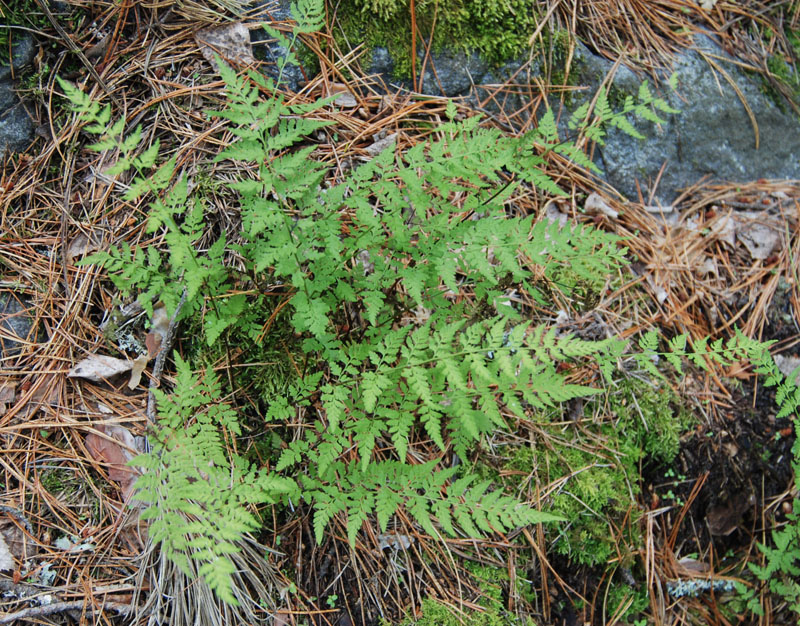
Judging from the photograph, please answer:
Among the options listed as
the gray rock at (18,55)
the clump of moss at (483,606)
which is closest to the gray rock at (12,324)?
the gray rock at (18,55)

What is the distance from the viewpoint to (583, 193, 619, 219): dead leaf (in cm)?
347

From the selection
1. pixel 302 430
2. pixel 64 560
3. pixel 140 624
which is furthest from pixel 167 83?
pixel 140 624

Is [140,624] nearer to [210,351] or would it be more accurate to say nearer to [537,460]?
[210,351]

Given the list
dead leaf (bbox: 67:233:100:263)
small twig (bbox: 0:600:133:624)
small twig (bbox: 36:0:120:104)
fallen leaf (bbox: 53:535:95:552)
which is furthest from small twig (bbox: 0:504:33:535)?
small twig (bbox: 36:0:120:104)

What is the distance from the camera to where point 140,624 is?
7.92ft

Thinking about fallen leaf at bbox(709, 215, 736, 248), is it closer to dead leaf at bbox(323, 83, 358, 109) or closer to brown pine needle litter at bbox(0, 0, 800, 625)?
brown pine needle litter at bbox(0, 0, 800, 625)

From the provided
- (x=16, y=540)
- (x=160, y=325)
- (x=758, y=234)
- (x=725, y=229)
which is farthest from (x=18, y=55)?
(x=758, y=234)

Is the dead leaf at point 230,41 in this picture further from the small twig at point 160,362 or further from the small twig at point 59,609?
the small twig at point 59,609

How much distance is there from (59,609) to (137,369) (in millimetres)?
1017

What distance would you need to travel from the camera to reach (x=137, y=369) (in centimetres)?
273

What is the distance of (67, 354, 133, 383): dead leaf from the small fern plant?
0.39 metres

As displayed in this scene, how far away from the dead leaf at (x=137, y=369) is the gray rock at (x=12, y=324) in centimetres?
50

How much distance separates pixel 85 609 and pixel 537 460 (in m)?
2.13

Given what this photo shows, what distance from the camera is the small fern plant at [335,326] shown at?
2.23 m
